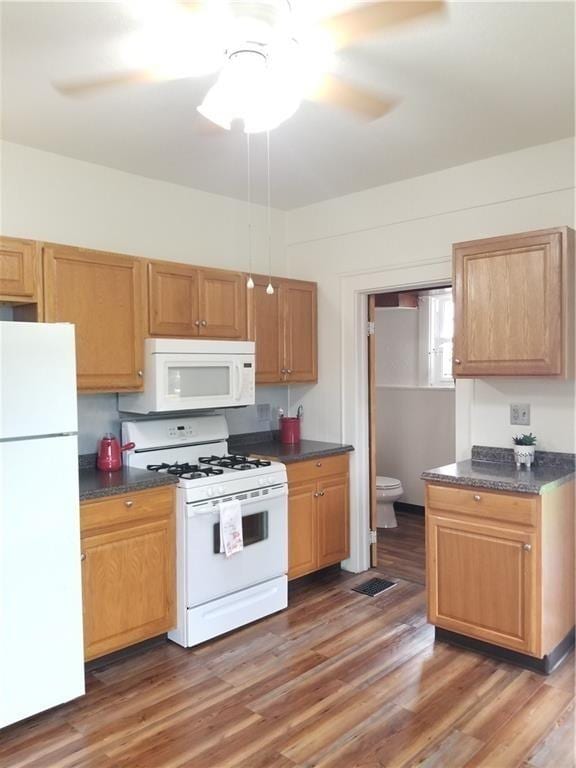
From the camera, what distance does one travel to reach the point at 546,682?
8.78ft

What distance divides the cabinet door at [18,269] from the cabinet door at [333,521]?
6.91ft

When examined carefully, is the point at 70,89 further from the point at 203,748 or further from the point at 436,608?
the point at 436,608

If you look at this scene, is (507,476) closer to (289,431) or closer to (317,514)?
(317,514)

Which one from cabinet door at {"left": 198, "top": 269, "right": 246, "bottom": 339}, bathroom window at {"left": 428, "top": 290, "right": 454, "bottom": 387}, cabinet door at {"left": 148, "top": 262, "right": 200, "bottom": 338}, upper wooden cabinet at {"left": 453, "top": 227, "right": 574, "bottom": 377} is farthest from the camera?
bathroom window at {"left": 428, "top": 290, "right": 454, "bottom": 387}

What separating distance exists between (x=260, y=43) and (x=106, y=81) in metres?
0.83

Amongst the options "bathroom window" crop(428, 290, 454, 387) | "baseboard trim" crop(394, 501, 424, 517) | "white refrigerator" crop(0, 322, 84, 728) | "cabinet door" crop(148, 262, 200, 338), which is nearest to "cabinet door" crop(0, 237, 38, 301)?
"white refrigerator" crop(0, 322, 84, 728)

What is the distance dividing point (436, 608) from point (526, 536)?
66 centimetres

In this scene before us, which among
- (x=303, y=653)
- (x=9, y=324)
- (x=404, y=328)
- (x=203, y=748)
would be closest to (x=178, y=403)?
(x=9, y=324)

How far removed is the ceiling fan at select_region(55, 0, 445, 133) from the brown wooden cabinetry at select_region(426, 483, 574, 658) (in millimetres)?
1975

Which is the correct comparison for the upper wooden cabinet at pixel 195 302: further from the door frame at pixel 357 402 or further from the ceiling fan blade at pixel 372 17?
the ceiling fan blade at pixel 372 17

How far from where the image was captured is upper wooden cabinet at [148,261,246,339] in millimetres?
3285

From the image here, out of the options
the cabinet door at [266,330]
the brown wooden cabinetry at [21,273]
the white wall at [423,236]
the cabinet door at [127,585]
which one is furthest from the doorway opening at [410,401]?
the brown wooden cabinetry at [21,273]

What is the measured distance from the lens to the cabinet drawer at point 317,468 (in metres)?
3.68

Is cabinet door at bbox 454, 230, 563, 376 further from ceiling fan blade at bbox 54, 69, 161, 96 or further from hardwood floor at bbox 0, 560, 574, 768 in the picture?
ceiling fan blade at bbox 54, 69, 161, 96
